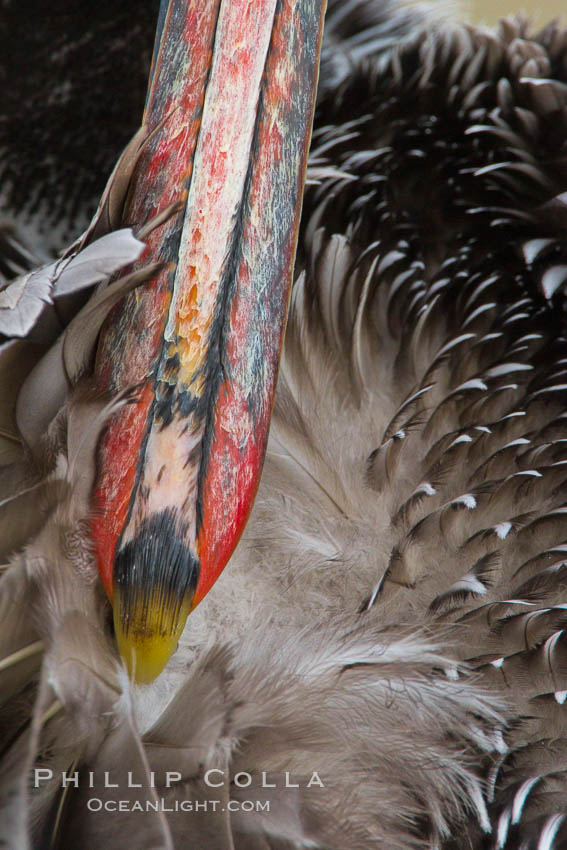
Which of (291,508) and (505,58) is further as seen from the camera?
(505,58)

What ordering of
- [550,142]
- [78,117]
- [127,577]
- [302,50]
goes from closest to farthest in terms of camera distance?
[127,577], [302,50], [550,142], [78,117]

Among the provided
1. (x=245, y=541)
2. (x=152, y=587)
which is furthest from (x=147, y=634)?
(x=245, y=541)

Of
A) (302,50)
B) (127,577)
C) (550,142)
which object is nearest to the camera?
(127,577)

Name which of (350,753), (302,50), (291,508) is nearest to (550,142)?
(302,50)

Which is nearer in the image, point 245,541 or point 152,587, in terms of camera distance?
point 152,587

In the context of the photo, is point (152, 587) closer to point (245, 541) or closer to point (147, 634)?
point (147, 634)

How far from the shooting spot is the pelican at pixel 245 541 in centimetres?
46

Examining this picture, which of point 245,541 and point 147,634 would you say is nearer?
point 147,634

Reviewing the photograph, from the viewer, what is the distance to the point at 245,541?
1.99 ft

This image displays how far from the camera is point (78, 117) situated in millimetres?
881

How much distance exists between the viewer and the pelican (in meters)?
0.46

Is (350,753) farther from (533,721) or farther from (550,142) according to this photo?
(550,142)

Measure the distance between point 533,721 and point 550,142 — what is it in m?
0.47

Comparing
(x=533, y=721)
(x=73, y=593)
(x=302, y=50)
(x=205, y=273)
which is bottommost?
(x=533, y=721)
